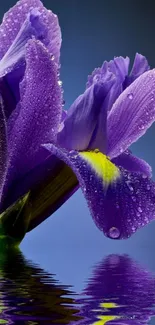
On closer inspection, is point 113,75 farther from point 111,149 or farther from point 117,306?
point 117,306

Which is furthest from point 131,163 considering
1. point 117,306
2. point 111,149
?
point 117,306

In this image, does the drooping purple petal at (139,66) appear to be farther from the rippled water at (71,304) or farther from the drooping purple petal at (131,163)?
the rippled water at (71,304)

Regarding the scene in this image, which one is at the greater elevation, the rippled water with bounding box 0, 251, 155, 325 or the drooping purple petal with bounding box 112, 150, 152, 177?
the drooping purple petal with bounding box 112, 150, 152, 177

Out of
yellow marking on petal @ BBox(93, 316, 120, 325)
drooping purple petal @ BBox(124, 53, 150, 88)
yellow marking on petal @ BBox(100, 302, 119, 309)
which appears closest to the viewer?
yellow marking on petal @ BBox(93, 316, 120, 325)

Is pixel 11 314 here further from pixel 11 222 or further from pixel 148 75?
pixel 148 75

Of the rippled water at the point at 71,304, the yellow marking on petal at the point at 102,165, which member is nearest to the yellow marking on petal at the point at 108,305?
the rippled water at the point at 71,304

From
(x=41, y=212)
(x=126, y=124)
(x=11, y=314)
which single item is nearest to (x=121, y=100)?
(x=126, y=124)

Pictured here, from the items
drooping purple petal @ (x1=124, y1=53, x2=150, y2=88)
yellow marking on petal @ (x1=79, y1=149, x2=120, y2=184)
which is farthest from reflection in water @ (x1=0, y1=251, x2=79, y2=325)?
drooping purple petal @ (x1=124, y1=53, x2=150, y2=88)

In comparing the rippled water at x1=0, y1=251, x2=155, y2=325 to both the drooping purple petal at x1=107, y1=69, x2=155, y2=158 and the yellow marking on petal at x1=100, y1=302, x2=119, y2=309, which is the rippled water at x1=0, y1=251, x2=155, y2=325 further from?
the drooping purple petal at x1=107, y1=69, x2=155, y2=158
